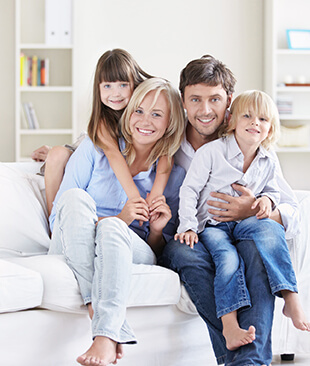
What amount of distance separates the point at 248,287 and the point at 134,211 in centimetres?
43

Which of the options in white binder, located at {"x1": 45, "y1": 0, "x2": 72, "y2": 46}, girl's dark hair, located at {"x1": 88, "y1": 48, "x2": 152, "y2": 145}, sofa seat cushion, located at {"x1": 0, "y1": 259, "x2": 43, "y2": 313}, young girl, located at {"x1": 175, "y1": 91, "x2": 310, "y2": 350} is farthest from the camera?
white binder, located at {"x1": 45, "y1": 0, "x2": 72, "y2": 46}

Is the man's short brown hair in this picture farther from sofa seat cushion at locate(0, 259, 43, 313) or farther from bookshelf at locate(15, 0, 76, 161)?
bookshelf at locate(15, 0, 76, 161)

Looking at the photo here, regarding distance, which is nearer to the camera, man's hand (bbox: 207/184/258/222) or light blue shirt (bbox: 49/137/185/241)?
man's hand (bbox: 207/184/258/222)

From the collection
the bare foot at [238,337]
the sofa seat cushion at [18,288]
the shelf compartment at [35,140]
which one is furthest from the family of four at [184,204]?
the shelf compartment at [35,140]

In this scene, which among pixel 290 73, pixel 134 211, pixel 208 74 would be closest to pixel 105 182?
pixel 134 211

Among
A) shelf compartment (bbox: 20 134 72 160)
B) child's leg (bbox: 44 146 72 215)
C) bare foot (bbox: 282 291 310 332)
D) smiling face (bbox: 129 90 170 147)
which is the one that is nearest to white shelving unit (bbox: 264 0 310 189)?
shelf compartment (bbox: 20 134 72 160)

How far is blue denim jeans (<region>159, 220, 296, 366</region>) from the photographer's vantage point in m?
1.36

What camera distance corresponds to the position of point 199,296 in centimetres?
149

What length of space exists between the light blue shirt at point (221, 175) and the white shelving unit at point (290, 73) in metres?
2.33

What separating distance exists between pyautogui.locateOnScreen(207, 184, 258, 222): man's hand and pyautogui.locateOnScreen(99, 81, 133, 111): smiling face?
1.66 feet

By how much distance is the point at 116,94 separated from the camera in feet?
6.23

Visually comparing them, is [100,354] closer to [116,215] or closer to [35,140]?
[116,215]

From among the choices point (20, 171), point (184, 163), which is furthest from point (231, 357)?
point (20, 171)

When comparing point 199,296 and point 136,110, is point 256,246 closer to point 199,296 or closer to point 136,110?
point 199,296
